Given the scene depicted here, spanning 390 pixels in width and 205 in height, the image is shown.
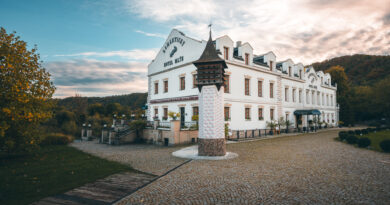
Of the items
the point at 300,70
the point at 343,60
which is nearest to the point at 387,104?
the point at 300,70

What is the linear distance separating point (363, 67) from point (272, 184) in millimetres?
106473

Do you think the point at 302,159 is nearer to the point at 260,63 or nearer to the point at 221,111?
the point at 221,111

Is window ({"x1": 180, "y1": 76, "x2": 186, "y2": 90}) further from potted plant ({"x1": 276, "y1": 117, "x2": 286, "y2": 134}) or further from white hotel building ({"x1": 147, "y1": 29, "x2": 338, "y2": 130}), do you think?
potted plant ({"x1": 276, "y1": 117, "x2": 286, "y2": 134})

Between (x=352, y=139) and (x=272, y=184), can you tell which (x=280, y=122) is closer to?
(x=352, y=139)

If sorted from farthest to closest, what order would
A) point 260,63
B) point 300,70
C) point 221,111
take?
point 300,70
point 260,63
point 221,111

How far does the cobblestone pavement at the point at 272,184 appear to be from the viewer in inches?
216

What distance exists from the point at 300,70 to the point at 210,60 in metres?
26.0

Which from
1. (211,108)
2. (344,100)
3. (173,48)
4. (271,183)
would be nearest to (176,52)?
(173,48)

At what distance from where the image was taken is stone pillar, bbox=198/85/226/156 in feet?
39.0

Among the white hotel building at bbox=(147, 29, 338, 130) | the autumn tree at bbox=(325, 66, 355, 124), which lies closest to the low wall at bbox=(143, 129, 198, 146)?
the white hotel building at bbox=(147, 29, 338, 130)

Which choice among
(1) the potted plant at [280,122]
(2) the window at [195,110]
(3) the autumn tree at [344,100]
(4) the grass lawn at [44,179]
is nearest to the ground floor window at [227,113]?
(2) the window at [195,110]

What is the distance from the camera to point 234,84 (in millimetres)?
22234

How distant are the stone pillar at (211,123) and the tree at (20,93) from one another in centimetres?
850

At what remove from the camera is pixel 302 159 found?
1075 cm
